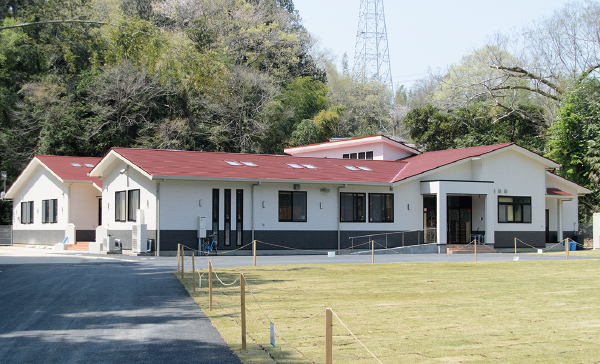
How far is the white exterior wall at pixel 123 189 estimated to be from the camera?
26344mm

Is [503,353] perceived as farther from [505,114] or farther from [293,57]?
[293,57]

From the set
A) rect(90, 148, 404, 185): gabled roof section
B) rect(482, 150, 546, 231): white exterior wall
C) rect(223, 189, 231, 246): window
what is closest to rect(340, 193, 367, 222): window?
rect(90, 148, 404, 185): gabled roof section

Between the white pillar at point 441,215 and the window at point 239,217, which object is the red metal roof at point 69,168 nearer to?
the window at point 239,217

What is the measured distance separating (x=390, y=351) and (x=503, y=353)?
1.45 meters

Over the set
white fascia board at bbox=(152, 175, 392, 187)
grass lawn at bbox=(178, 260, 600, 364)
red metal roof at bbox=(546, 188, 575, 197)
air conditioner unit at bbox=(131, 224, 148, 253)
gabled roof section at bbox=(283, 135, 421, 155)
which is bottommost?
grass lawn at bbox=(178, 260, 600, 364)

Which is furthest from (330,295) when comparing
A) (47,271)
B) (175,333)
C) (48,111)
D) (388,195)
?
(48,111)

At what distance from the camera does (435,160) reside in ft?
112

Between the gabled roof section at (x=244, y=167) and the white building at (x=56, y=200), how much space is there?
2.85 m

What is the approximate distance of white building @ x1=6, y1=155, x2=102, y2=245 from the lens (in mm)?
33219

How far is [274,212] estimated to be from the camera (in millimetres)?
28297

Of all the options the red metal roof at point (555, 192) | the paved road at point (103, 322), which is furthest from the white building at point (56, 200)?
the red metal roof at point (555, 192)

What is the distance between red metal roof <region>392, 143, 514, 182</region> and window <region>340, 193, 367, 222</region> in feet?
7.02

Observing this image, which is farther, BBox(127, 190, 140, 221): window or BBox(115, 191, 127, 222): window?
BBox(115, 191, 127, 222): window

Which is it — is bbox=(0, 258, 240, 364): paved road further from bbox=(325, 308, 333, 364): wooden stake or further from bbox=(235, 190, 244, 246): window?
bbox=(235, 190, 244, 246): window
